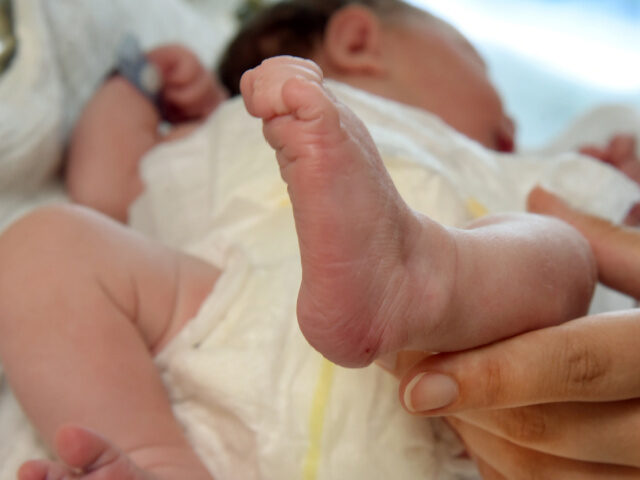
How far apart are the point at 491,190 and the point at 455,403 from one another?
1.62 ft

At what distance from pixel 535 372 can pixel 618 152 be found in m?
0.94

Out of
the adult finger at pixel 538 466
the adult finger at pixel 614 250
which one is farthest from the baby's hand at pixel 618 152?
the adult finger at pixel 538 466

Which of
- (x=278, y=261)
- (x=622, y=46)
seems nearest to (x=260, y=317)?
(x=278, y=261)

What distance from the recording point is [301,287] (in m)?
0.41

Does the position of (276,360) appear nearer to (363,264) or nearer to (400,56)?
(363,264)

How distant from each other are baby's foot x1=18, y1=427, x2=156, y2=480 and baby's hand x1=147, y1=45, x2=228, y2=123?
2.66 ft

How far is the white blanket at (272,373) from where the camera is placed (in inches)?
22.6

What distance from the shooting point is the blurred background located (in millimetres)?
1896

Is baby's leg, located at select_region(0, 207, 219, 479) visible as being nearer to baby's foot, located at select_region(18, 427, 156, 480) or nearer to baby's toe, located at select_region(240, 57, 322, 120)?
baby's foot, located at select_region(18, 427, 156, 480)

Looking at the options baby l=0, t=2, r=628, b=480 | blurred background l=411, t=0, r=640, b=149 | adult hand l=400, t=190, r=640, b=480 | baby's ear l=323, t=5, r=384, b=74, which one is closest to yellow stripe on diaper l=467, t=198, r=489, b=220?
baby l=0, t=2, r=628, b=480

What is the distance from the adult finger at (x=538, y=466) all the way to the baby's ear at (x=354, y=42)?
69cm

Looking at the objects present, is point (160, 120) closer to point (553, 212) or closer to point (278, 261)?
point (278, 261)

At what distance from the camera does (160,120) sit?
1.13m

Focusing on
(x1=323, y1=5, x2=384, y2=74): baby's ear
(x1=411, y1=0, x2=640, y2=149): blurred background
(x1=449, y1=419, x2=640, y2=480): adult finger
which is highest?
(x1=323, y1=5, x2=384, y2=74): baby's ear
